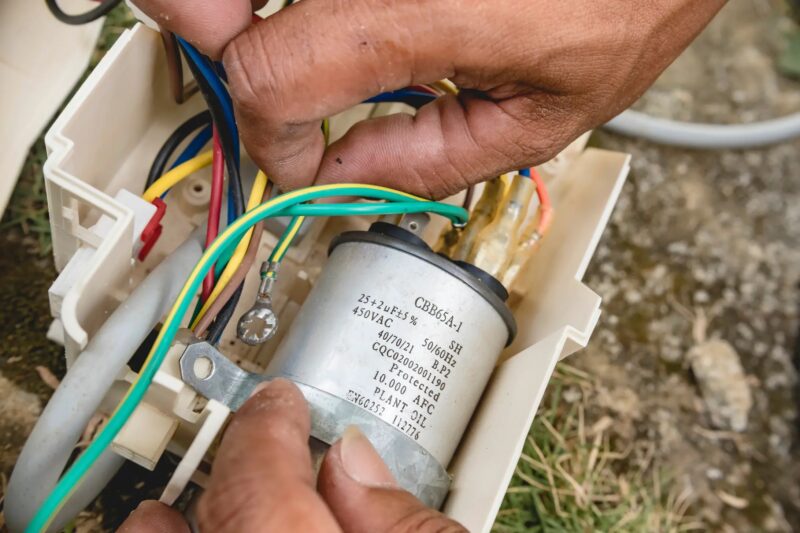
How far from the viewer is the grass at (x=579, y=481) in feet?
3.25

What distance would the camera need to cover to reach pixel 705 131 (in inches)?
50.6

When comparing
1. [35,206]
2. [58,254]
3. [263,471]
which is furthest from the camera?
[35,206]

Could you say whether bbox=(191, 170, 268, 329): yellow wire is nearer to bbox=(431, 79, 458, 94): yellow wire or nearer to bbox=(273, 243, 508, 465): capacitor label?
bbox=(273, 243, 508, 465): capacitor label

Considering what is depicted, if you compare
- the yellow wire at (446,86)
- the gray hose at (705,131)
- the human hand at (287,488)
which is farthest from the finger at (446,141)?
the gray hose at (705,131)

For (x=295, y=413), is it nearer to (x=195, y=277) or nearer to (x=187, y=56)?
(x=195, y=277)

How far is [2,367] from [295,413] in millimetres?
449

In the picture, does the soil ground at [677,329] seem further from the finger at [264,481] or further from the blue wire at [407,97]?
the blue wire at [407,97]

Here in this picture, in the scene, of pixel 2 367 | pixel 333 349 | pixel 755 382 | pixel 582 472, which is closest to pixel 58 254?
pixel 2 367

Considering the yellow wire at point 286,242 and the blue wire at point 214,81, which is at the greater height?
the blue wire at point 214,81

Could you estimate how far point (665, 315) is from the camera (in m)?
1.17

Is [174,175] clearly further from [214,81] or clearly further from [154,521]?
[154,521]

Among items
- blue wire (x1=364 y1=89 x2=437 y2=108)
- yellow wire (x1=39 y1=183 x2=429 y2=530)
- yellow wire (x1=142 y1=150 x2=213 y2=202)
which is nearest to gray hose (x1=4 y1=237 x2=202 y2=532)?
yellow wire (x1=39 y1=183 x2=429 y2=530)

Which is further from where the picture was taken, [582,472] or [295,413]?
[582,472]

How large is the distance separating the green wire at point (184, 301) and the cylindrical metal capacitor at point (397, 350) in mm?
40
